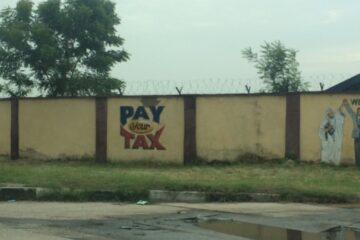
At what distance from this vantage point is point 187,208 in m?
11.3

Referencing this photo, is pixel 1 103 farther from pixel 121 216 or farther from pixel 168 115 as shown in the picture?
pixel 121 216

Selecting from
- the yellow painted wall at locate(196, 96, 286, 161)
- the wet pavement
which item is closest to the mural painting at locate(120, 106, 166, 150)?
the yellow painted wall at locate(196, 96, 286, 161)

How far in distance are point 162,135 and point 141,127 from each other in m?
0.78

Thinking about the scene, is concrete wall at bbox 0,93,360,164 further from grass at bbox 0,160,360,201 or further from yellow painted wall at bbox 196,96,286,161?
grass at bbox 0,160,360,201

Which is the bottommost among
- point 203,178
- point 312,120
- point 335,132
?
point 203,178

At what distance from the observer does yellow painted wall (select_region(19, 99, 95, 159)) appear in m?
20.4

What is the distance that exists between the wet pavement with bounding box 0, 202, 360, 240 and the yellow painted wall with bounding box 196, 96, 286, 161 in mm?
6648

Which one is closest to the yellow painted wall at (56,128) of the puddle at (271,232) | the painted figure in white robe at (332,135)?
the painted figure in white robe at (332,135)

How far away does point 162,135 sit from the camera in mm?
19484

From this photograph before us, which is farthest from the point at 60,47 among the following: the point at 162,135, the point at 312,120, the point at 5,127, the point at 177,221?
the point at 177,221

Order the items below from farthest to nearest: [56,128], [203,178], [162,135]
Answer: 1. [56,128]
2. [162,135]
3. [203,178]

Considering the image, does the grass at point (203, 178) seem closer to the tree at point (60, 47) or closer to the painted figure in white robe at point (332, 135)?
the painted figure in white robe at point (332, 135)

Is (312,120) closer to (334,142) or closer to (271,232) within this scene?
(334,142)

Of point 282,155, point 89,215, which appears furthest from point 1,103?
point 89,215
